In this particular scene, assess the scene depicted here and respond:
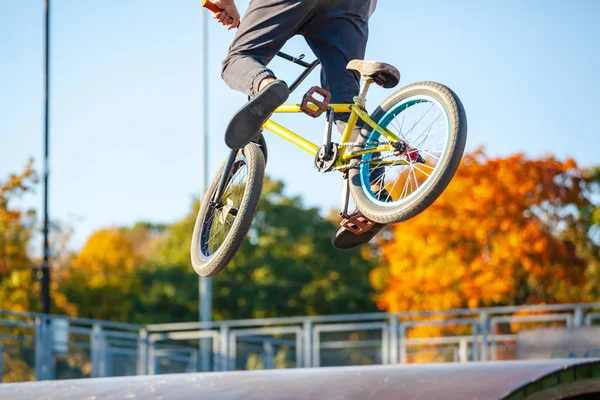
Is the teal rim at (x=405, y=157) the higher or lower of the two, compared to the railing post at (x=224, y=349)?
higher

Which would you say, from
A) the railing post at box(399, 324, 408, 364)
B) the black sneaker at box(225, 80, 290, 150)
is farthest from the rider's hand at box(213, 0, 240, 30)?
the railing post at box(399, 324, 408, 364)

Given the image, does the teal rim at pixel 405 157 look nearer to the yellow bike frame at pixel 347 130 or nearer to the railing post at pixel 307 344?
the yellow bike frame at pixel 347 130

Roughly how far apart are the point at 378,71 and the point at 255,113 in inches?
24.5

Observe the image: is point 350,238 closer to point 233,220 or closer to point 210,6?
point 233,220

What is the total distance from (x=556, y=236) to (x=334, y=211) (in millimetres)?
27774

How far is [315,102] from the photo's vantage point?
180 inches

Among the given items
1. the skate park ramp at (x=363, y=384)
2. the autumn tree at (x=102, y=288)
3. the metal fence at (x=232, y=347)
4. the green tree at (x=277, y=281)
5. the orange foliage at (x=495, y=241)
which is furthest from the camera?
the green tree at (x=277, y=281)

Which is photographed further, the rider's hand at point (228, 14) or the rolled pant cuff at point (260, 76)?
the rider's hand at point (228, 14)

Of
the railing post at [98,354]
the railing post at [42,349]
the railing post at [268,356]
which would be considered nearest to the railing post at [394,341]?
the railing post at [268,356]

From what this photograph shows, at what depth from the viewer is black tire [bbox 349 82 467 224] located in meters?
4.30

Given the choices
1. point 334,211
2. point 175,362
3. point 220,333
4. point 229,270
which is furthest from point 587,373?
point 334,211

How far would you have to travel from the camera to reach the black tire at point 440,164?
430 centimetres

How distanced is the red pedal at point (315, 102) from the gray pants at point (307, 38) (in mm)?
213

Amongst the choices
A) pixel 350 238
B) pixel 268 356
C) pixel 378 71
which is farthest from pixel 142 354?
pixel 378 71
